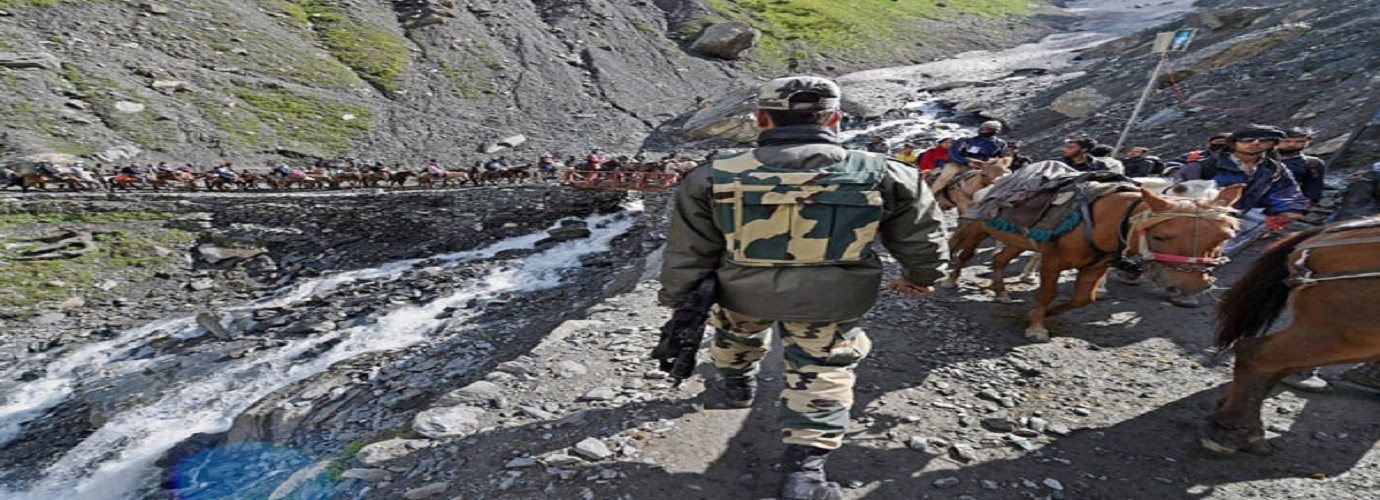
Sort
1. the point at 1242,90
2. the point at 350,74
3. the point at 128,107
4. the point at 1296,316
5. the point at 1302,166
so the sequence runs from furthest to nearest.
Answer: the point at 350,74 < the point at 128,107 < the point at 1242,90 < the point at 1302,166 < the point at 1296,316

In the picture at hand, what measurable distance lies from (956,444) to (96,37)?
36.6m

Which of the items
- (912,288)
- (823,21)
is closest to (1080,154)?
(912,288)

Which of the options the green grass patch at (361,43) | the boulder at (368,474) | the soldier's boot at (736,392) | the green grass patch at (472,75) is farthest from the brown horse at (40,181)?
the soldier's boot at (736,392)

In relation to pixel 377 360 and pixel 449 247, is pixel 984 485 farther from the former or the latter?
pixel 449 247

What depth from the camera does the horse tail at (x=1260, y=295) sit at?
3.62 m

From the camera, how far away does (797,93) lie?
2.80m

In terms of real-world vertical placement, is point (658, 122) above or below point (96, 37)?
below

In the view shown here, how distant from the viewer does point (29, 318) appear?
33.8 feet

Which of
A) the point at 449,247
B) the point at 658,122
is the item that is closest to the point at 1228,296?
the point at 449,247

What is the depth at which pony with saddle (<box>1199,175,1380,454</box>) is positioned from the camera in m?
3.20

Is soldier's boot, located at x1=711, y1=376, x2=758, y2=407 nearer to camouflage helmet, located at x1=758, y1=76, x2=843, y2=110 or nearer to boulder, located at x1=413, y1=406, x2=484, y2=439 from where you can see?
boulder, located at x1=413, y1=406, x2=484, y2=439

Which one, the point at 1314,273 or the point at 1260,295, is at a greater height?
the point at 1314,273

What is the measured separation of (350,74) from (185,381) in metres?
26.9

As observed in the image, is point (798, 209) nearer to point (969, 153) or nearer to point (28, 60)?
point (969, 153)
